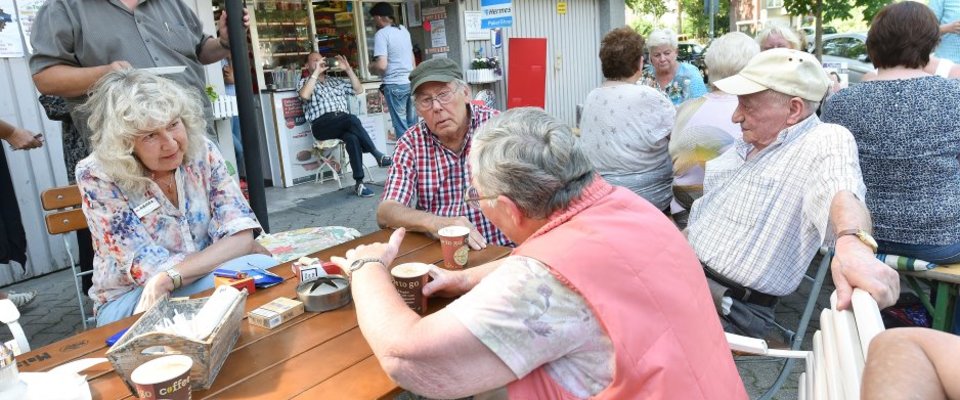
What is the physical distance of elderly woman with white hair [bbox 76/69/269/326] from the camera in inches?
87.2

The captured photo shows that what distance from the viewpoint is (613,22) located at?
33.9 feet

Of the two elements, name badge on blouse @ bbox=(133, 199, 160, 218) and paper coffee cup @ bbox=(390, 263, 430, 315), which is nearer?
paper coffee cup @ bbox=(390, 263, 430, 315)

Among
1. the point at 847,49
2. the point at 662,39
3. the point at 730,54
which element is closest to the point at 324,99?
the point at 662,39

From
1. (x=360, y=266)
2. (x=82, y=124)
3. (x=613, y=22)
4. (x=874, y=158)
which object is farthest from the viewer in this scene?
(x=613, y=22)

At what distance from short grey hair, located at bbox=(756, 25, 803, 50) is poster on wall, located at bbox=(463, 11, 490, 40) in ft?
13.7

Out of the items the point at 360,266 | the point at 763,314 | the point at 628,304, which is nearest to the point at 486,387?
the point at 628,304

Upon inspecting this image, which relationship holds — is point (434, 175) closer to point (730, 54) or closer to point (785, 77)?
point (785, 77)

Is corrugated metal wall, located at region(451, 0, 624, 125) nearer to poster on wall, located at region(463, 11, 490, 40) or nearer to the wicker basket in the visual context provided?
poster on wall, located at region(463, 11, 490, 40)

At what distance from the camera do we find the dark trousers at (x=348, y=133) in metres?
6.64

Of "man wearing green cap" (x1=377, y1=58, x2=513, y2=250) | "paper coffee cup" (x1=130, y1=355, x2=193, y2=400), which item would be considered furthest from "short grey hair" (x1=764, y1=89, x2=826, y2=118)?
"paper coffee cup" (x1=130, y1=355, x2=193, y2=400)

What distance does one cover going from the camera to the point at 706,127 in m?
3.13

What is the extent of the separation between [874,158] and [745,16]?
145 ft

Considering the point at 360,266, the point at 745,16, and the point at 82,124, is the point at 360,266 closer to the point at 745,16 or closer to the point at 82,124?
the point at 82,124

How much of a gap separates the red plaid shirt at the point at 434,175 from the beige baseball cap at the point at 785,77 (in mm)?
1068
